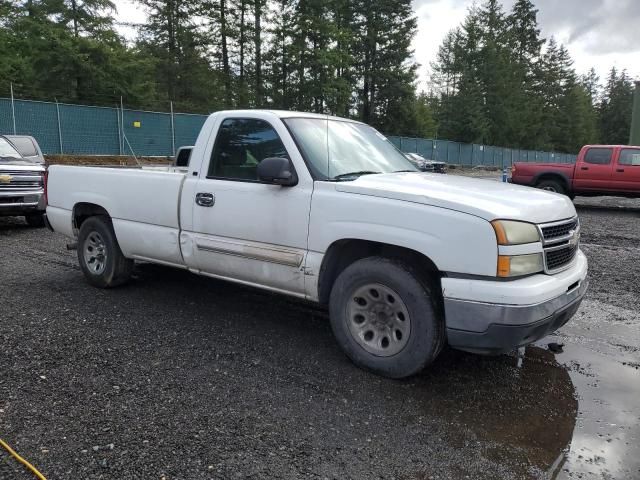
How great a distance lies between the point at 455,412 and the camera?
331 centimetres

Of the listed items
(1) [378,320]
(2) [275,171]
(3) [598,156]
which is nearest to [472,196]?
(1) [378,320]

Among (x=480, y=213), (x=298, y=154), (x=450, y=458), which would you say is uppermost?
(x=298, y=154)

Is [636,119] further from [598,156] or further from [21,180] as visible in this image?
[21,180]

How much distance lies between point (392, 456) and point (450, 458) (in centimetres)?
32

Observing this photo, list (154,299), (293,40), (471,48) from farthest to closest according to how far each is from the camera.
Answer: (471,48), (293,40), (154,299)

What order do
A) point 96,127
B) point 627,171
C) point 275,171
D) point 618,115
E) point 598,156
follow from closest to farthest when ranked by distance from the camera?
point 275,171, point 627,171, point 598,156, point 96,127, point 618,115

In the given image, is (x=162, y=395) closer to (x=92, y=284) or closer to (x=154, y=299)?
(x=154, y=299)

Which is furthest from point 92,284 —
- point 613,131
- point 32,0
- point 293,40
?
point 613,131

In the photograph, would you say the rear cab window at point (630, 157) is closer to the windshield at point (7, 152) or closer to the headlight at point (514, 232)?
the headlight at point (514, 232)

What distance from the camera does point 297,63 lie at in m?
40.2

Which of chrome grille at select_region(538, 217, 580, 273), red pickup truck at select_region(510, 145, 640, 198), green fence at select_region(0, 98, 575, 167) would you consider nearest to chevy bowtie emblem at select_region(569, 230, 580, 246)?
chrome grille at select_region(538, 217, 580, 273)

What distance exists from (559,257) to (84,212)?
5043mm

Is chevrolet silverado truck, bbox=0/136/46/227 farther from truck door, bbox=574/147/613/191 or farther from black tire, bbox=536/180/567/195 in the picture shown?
truck door, bbox=574/147/613/191

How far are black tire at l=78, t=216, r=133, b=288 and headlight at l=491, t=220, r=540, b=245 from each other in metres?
4.15
